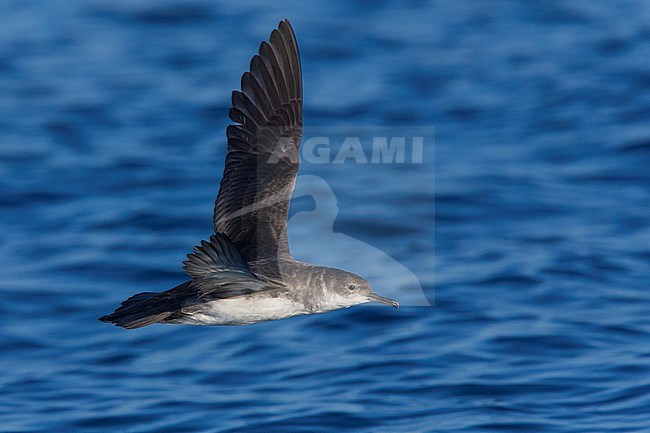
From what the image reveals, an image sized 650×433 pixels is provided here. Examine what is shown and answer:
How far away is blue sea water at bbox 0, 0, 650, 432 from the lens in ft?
34.5

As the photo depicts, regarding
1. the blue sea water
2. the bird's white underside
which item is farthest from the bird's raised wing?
the blue sea water

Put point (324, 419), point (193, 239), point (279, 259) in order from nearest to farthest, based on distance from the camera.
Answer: point (279, 259) → point (324, 419) → point (193, 239)

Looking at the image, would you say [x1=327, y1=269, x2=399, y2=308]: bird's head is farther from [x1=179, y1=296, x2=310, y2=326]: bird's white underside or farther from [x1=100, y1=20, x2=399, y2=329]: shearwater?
[x1=179, y1=296, x2=310, y2=326]: bird's white underside

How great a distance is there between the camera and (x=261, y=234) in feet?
27.8

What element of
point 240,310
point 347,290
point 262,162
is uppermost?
point 262,162

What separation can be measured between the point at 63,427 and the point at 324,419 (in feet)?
7.70

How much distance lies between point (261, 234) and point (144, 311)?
112 centimetres

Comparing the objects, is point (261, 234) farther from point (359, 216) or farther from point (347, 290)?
point (359, 216)

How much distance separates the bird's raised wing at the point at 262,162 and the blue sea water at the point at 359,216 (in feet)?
7.44

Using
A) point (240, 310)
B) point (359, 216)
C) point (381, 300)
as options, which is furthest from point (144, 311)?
point (359, 216)

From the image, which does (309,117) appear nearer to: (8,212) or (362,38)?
(362,38)

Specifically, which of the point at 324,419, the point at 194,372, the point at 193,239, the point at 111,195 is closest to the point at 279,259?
the point at 324,419

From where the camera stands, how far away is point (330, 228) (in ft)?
44.8

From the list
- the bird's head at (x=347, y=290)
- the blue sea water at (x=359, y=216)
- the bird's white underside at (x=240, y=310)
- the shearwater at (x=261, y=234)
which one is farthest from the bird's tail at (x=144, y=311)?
the blue sea water at (x=359, y=216)
